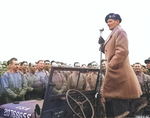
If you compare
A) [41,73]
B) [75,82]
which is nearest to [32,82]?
[41,73]

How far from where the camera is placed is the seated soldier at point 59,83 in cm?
312

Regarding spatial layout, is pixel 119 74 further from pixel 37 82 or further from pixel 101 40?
pixel 37 82

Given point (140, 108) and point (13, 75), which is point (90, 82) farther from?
point (13, 75)

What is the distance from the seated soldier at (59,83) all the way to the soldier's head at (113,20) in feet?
4.35

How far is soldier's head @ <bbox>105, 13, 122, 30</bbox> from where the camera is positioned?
3.55m

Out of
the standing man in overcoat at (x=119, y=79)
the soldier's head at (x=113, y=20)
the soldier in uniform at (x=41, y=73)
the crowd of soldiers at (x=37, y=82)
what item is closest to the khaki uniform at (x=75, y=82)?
the crowd of soldiers at (x=37, y=82)

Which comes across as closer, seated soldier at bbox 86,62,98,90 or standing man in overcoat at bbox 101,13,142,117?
standing man in overcoat at bbox 101,13,142,117

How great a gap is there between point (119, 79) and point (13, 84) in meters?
3.32

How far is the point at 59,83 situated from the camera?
3279 mm

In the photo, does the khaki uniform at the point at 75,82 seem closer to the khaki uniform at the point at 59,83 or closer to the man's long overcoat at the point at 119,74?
the khaki uniform at the point at 59,83

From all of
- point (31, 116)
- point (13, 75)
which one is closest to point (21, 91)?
point (13, 75)

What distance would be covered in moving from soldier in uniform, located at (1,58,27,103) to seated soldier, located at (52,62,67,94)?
2344 mm

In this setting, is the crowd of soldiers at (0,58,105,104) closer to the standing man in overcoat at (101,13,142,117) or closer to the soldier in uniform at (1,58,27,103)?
the soldier in uniform at (1,58,27,103)

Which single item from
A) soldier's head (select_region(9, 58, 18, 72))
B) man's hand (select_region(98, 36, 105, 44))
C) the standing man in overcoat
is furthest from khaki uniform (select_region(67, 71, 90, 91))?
soldier's head (select_region(9, 58, 18, 72))
